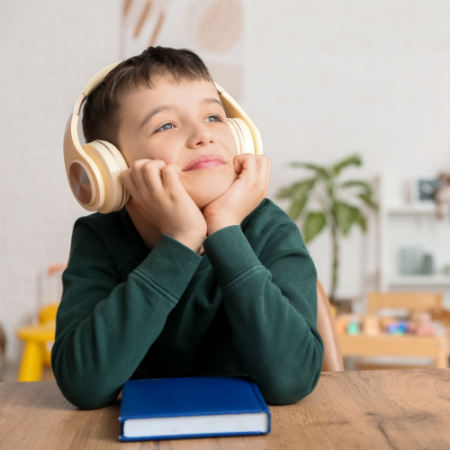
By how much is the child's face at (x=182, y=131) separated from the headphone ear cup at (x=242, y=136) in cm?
2

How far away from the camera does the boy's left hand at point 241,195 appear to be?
2.42 feet

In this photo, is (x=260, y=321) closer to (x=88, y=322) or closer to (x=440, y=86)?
(x=88, y=322)

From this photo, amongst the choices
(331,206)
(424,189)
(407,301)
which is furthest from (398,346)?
(424,189)

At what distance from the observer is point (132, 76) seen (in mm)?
844

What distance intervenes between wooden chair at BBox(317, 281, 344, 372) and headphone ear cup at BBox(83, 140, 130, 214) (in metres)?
0.44

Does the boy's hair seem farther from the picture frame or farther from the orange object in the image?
the picture frame

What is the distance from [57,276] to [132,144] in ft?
8.81

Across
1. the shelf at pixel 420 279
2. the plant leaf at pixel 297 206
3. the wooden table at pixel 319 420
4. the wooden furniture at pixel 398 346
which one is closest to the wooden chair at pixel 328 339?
the wooden table at pixel 319 420

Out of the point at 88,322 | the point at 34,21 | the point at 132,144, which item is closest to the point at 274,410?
the point at 88,322

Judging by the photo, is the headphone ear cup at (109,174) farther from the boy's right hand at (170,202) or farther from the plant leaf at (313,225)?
the plant leaf at (313,225)

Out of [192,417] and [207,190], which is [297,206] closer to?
[207,190]

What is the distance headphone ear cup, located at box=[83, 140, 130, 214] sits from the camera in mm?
765

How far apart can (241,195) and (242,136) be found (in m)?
0.15

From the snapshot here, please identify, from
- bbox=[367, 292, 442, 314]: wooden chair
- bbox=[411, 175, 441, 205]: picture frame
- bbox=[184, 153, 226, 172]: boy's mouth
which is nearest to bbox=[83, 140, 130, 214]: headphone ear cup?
bbox=[184, 153, 226, 172]: boy's mouth
